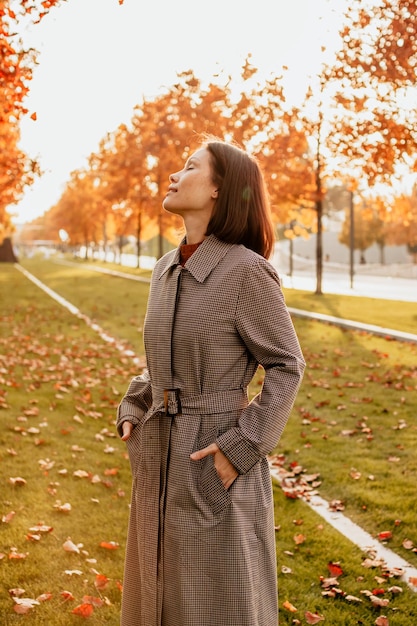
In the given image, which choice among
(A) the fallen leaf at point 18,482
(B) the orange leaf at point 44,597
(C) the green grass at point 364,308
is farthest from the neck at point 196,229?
(C) the green grass at point 364,308

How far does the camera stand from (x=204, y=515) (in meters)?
2.50

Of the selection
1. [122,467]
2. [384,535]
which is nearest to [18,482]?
[122,467]

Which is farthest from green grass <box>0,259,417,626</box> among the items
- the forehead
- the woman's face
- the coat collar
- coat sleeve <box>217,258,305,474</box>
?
the forehead

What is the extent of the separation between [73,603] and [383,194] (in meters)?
17.4

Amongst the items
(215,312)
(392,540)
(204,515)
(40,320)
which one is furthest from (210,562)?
(40,320)

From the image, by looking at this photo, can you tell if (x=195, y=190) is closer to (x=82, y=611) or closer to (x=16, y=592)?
(x=82, y=611)

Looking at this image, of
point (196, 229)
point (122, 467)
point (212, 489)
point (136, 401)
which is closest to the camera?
point (212, 489)

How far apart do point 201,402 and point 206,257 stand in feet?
1.73

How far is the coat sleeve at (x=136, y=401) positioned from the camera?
2906 millimetres

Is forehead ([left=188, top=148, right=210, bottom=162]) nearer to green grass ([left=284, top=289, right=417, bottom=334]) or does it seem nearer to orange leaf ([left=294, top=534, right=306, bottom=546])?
orange leaf ([left=294, top=534, right=306, bottom=546])

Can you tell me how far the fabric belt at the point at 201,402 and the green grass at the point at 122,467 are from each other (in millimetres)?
2068

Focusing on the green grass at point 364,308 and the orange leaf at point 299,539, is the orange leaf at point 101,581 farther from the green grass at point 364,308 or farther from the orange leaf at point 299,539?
the green grass at point 364,308

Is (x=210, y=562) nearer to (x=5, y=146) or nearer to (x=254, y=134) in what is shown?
(x=254, y=134)

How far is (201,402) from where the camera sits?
8.40 ft
